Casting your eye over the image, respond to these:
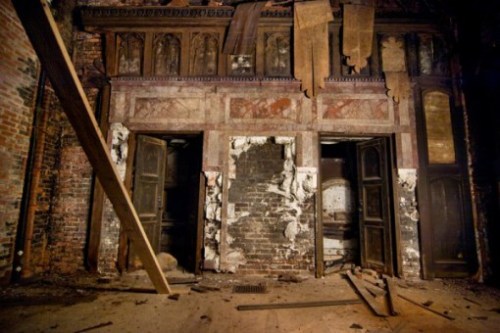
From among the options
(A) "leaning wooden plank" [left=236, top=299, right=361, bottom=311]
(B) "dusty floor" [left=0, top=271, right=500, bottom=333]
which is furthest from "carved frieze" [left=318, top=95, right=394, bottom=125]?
(A) "leaning wooden plank" [left=236, top=299, right=361, bottom=311]

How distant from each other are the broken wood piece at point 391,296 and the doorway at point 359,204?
26.4 inches

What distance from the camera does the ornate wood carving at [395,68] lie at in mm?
4871

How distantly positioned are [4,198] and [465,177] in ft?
24.3

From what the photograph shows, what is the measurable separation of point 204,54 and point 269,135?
2012 mm

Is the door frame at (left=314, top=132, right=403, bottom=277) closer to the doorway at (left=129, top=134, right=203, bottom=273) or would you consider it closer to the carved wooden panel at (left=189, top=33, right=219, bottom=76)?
the doorway at (left=129, top=134, right=203, bottom=273)

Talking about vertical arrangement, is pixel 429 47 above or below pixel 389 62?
above

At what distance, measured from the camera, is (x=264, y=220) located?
184 inches

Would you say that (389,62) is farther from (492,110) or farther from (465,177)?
(465,177)

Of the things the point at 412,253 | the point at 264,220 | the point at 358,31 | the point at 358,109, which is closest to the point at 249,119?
the point at 264,220

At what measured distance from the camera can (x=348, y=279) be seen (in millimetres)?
4422

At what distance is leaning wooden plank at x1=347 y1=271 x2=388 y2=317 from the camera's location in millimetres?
3094

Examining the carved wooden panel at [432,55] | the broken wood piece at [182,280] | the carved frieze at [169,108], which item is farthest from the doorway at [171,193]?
the carved wooden panel at [432,55]

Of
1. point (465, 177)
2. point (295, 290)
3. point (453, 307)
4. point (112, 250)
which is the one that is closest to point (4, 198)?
point (112, 250)

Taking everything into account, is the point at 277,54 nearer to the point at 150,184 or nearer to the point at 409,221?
the point at 150,184
